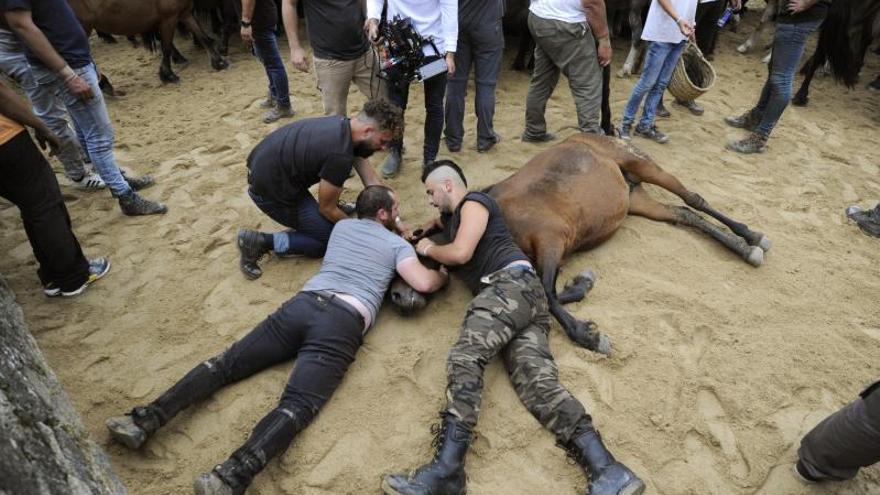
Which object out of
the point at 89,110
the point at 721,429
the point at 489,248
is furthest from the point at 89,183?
the point at 721,429

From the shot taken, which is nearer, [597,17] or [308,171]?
[308,171]

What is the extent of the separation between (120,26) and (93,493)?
634 cm

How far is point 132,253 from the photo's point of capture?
3.65 m

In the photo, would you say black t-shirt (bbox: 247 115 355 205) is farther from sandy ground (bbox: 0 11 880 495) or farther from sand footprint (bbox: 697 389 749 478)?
sand footprint (bbox: 697 389 749 478)

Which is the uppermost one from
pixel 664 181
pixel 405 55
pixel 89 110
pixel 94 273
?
pixel 405 55

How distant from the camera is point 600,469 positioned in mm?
2160

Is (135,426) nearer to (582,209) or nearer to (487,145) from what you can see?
(582,209)

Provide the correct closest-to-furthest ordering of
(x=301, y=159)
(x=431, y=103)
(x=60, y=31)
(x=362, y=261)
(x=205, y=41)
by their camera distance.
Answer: (x=362, y=261) → (x=301, y=159) → (x=60, y=31) → (x=431, y=103) → (x=205, y=41)

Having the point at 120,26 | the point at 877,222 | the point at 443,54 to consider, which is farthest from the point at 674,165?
the point at 120,26

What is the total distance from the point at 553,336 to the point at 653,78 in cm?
283

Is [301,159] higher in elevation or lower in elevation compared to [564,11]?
lower

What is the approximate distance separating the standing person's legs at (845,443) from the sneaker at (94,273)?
3886mm

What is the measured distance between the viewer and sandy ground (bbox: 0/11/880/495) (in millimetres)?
2314

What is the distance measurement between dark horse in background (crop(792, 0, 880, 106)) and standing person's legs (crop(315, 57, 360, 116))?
4535 mm
